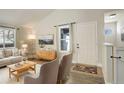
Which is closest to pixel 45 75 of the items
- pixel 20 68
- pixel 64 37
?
pixel 20 68

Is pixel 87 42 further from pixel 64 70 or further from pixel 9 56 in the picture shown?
pixel 9 56

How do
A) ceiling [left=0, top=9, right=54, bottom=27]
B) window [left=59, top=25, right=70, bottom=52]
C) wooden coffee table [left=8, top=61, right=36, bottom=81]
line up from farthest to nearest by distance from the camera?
window [left=59, top=25, right=70, bottom=52]
wooden coffee table [left=8, top=61, right=36, bottom=81]
ceiling [left=0, top=9, right=54, bottom=27]

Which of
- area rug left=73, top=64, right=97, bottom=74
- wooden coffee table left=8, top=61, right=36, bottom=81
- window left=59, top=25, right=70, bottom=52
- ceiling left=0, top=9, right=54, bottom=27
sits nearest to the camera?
ceiling left=0, top=9, right=54, bottom=27

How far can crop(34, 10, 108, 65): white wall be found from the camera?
1.22 meters

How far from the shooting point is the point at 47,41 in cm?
136

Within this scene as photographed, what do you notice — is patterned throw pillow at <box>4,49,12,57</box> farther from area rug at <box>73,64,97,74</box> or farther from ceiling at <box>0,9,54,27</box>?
area rug at <box>73,64,97,74</box>

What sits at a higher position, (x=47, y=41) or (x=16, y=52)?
(x=47, y=41)

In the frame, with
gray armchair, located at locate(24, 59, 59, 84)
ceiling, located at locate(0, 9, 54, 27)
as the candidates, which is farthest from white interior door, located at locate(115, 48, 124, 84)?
ceiling, located at locate(0, 9, 54, 27)

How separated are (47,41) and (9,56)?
0.47 m

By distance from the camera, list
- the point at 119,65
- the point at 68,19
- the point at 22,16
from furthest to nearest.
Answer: the point at 119,65
the point at 68,19
the point at 22,16

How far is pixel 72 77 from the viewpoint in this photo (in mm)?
1688

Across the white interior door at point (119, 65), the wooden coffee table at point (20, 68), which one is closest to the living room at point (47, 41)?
the wooden coffee table at point (20, 68)

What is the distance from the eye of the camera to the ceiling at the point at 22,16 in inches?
44.8
